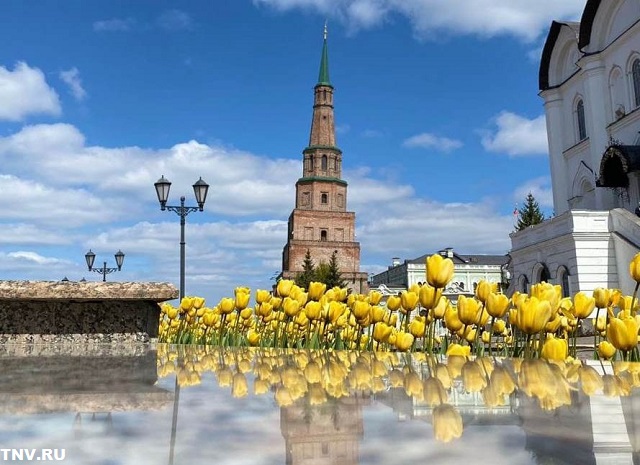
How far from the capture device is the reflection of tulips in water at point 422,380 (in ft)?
5.64

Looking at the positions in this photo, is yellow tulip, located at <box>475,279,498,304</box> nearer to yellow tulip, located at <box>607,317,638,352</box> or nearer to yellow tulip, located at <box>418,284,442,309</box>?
yellow tulip, located at <box>418,284,442,309</box>

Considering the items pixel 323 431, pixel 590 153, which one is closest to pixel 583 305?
pixel 323 431

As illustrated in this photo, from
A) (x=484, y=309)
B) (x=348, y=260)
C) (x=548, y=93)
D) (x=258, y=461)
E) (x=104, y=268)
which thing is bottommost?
(x=258, y=461)

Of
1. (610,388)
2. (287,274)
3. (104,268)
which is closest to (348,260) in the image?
(287,274)

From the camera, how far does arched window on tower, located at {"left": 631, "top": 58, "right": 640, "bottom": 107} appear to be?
2342cm

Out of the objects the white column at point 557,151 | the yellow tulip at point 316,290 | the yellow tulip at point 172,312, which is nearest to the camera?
the yellow tulip at point 316,290

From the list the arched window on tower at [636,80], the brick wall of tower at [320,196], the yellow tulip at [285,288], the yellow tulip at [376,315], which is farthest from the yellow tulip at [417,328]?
the brick wall of tower at [320,196]

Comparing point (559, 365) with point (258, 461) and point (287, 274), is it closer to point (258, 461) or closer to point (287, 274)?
point (258, 461)

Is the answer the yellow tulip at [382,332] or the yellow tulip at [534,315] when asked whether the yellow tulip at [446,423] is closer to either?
the yellow tulip at [534,315]

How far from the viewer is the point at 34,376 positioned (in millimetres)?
2701

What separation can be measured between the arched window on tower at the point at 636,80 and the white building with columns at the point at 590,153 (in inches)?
1.6

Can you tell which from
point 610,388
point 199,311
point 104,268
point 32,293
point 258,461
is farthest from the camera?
point 104,268

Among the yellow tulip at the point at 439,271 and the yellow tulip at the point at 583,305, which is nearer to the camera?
the yellow tulip at the point at 439,271

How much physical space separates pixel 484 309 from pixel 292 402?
2326mm
